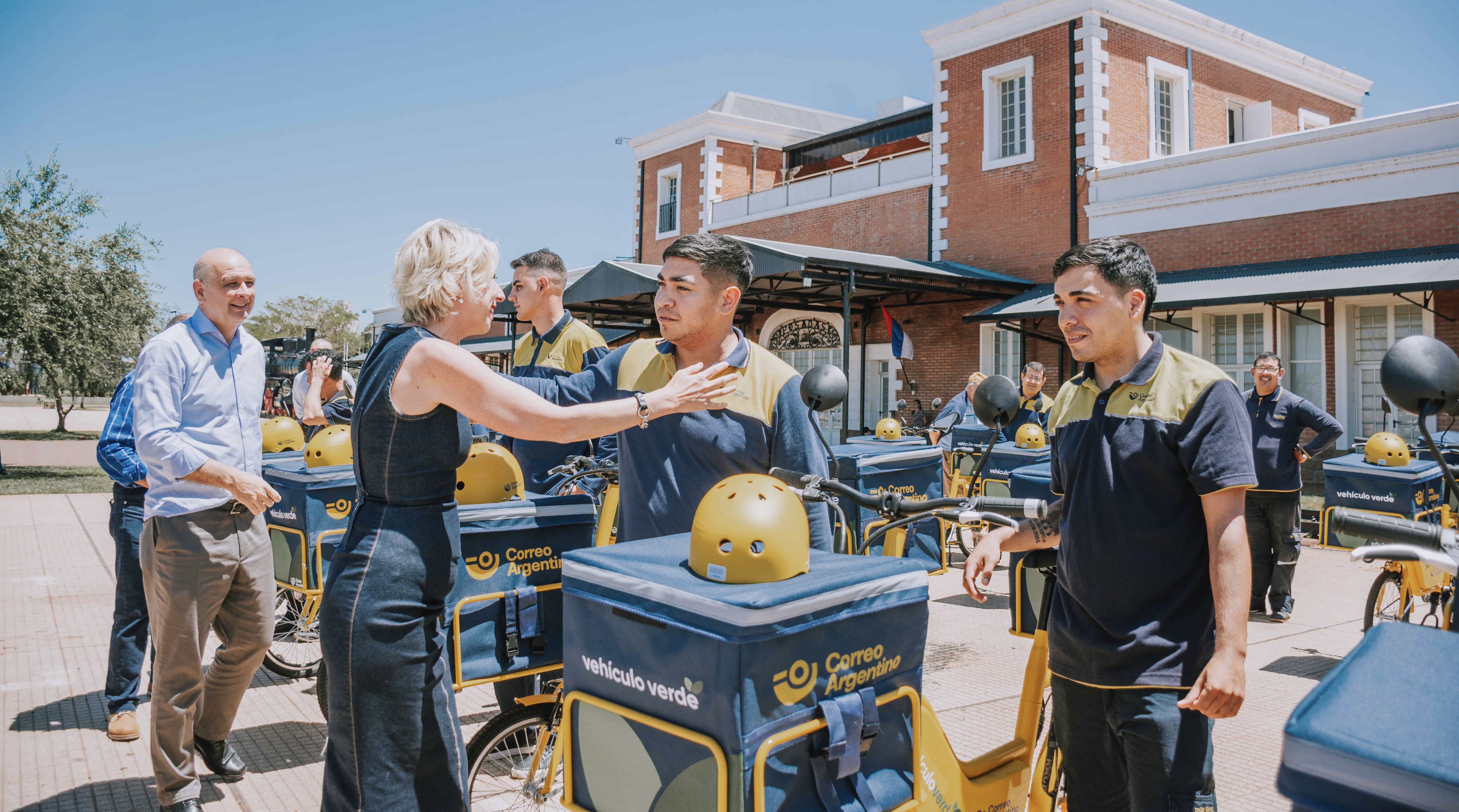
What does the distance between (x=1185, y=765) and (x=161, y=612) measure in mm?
3648

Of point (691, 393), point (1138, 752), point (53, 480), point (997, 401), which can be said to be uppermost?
point (997, 401)

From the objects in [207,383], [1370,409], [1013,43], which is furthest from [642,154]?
[207,383]

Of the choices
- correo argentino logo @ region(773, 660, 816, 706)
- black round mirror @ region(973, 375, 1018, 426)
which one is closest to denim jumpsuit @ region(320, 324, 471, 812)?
correo argentino logo @ region(773, 660, 816, 706)

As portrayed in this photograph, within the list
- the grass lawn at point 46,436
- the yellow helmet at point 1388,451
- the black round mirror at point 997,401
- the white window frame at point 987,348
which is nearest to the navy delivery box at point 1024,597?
the black round mirror at point 997,401

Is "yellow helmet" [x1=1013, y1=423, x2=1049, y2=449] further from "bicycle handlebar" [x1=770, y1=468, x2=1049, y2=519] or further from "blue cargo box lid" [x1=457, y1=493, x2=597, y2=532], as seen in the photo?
"bicycle handlebar" [x1=770, y1=468, x2=1049, y2=519]

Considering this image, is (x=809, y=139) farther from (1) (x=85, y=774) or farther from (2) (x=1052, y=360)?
(1) (x=85, y=774)

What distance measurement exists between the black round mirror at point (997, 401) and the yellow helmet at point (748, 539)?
4.88 meters

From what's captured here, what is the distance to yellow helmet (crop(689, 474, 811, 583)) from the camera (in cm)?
198

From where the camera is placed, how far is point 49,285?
57.9ft

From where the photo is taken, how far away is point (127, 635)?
4754 millimetres

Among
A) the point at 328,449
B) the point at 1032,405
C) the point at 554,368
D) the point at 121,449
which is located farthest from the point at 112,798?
the point at 1032,405

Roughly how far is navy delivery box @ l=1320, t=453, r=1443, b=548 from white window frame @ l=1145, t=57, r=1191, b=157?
15310 mm

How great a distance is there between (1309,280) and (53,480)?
73.4 feet

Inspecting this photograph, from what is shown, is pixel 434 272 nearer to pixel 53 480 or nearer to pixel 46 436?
pixel 53 480
